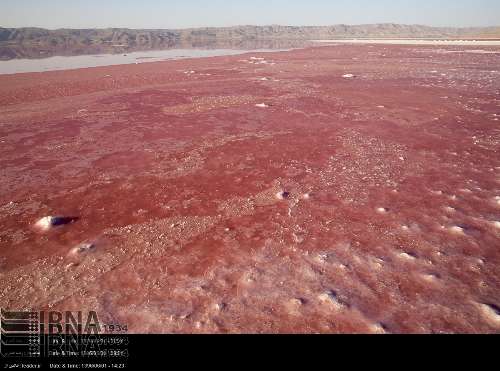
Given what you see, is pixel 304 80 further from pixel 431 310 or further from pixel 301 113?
pixel 431 310

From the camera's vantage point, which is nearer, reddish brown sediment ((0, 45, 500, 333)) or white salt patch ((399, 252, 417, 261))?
reddish brown sediment ((0, 45, 500, 333))

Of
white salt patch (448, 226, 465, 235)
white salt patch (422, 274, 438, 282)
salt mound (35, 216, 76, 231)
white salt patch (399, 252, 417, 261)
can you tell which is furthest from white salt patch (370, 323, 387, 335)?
salt mound (35, 216, 76, 231)

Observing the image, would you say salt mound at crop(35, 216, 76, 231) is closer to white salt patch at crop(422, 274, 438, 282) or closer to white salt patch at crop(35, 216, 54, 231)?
white salt patch at crop(35, 216, 54, 231)

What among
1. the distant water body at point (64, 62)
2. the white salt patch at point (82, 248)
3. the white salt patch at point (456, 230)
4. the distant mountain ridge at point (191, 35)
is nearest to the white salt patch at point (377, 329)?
the white salt patch at point (456, 230)

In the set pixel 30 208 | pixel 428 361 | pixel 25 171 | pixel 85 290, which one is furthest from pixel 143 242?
pixel 25 171

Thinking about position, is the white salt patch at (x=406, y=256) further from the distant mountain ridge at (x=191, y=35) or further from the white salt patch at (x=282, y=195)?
the distant mountain ridge at (x=191, y=35)

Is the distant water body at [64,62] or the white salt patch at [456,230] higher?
the distant water body at [64,62]
